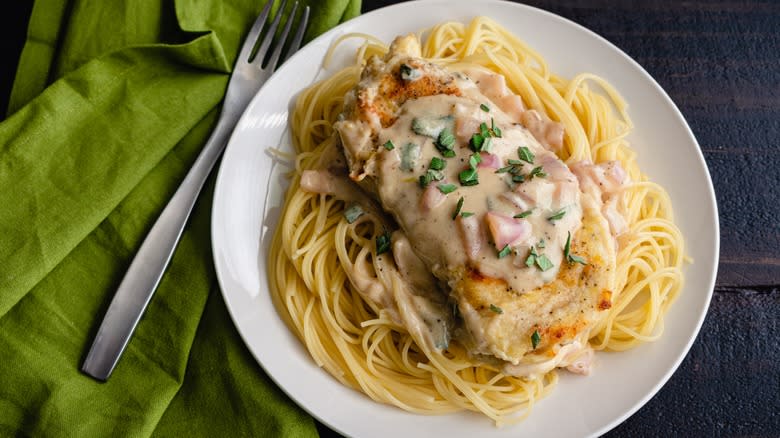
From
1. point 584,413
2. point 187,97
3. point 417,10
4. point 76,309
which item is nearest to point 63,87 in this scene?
point 187,97

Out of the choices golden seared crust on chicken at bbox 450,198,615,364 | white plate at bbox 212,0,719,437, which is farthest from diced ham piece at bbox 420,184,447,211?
white plate at bbox 212,0,719,437


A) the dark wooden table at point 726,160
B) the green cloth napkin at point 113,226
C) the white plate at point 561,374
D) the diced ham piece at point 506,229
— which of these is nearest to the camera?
the diced ham piece at point 506,229

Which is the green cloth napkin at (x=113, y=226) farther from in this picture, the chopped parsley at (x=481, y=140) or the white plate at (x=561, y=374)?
the chopped parsley at (x=481, y=140)

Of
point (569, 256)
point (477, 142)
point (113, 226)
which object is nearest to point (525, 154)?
point (477, 142)

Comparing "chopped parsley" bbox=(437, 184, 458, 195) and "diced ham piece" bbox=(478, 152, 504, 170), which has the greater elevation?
"diced ham piece" bbox=(478, 152, 504, 170)

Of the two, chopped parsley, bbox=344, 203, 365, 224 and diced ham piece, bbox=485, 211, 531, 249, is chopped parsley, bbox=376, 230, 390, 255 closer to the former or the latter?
chopped parsley, bbox=344, 203, 365, 224

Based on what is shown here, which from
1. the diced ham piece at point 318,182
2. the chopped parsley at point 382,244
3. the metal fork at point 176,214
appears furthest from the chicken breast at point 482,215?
the metal fork at point 176,214

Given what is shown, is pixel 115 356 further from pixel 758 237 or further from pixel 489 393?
pixel 758 237
